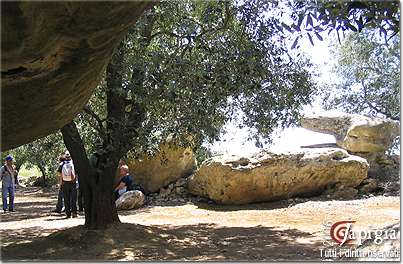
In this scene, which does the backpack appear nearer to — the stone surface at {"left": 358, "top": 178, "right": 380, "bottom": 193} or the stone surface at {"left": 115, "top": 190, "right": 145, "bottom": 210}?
the stone surface at {"left": 115, "top": 190, "right": 145, "bottom": 210}

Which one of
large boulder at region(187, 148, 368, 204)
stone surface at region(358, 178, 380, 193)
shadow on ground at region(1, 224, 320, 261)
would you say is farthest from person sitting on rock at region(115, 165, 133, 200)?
stone surface at region(358, 178, 380, 193)

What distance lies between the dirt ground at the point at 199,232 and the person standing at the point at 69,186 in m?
0.43

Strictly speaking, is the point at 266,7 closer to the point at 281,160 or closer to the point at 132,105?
the point at 132,105

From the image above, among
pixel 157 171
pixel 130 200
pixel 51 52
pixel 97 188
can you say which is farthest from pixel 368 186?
pixel 51 52

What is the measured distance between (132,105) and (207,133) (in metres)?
1.56

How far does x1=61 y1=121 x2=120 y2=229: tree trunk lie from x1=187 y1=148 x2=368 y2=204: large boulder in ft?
17.5

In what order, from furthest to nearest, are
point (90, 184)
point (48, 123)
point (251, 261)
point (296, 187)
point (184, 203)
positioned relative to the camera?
1. point (184, 203)
2. point (296, 187)
3. point (90, 184)
4. point (251, 261)
5. point (48, 123)

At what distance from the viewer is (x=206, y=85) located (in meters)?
7.60

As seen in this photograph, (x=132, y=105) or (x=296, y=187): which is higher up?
(x=132, y=105)

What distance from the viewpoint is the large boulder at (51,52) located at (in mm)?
2570

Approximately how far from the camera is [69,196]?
469 inches

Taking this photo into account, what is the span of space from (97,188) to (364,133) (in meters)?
10.7

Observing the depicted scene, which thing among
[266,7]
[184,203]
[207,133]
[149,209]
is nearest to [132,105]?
[207,133]

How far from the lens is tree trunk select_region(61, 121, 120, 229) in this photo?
8.65 meters
